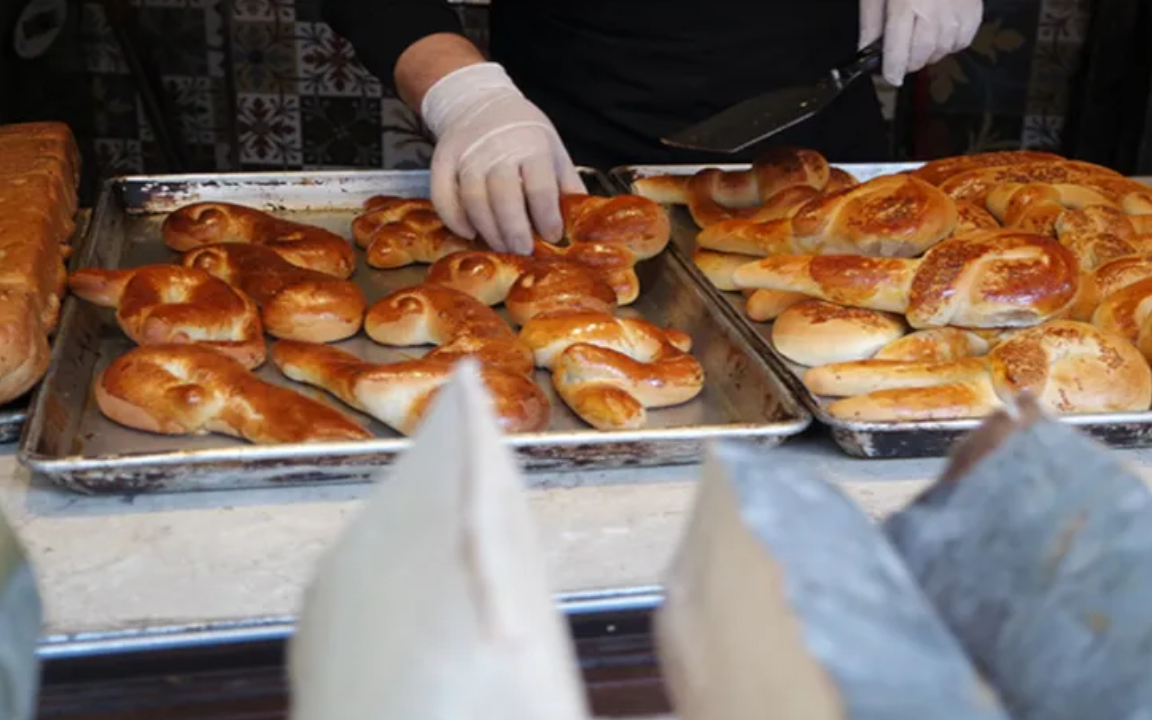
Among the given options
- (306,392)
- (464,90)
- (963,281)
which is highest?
(464,90)

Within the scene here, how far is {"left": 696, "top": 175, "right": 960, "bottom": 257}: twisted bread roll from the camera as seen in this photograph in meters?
1.48

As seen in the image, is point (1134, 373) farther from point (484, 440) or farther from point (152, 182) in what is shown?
point (152, 182)

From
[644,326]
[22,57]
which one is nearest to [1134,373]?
[644,326]

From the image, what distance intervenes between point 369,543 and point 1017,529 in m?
0.22

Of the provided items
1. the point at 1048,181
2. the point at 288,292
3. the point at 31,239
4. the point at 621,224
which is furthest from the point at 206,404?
the point at 1048,181

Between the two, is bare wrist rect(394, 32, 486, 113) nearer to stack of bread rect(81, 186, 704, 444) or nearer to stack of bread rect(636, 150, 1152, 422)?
stack of bread rect(81, 186, 704, 444)

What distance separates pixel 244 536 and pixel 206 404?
0.24m

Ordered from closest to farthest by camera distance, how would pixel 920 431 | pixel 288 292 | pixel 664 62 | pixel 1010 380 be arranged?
1. pixel 920 431
2. pixel 1010 380
3. pixel 288 292
4. pixel 664 62

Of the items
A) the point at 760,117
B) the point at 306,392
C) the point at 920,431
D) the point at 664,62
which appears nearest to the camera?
the point at 920,431

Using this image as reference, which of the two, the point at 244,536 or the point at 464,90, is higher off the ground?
the point at 464,90

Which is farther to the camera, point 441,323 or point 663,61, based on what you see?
point 663,61

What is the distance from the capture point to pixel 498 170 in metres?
1.57

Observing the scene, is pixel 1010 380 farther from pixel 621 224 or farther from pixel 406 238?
pixel 406 238

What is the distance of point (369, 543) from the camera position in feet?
1.25
